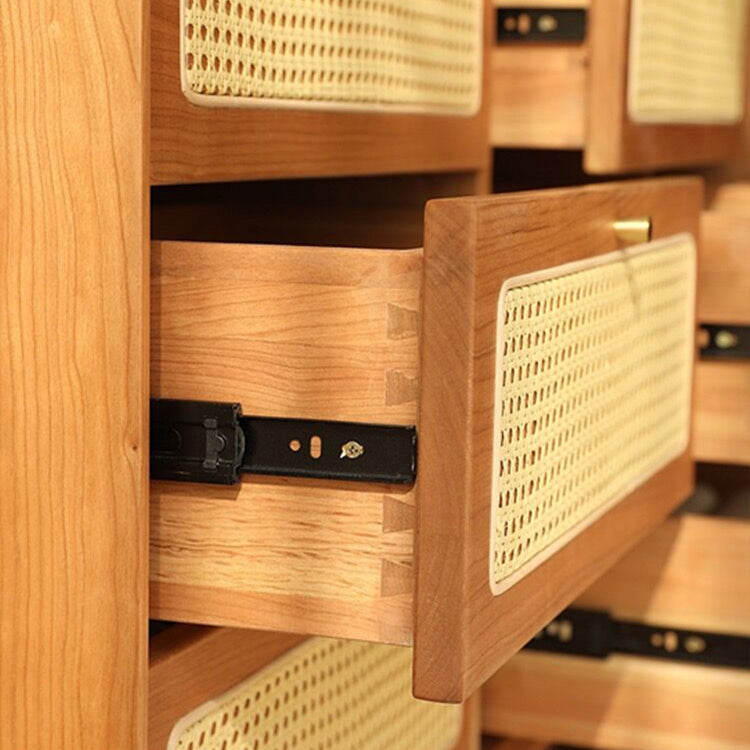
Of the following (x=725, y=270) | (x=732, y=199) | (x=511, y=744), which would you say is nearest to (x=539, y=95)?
(x=725, y=270)

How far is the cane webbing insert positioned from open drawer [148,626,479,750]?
154 mm

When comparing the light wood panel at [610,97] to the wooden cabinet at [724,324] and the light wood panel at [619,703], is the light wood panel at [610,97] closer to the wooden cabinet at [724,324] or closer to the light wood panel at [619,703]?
the wooden cabinet at [724,324]

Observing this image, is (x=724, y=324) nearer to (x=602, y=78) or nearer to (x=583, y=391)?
(x=602, y=78)

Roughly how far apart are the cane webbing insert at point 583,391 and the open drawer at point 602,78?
10cm

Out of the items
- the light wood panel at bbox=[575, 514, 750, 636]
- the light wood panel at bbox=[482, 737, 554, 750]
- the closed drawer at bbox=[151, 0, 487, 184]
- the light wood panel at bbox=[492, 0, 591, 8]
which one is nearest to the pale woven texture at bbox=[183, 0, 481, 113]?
the closed drawer at bbox=[151, 0, 487, 184]

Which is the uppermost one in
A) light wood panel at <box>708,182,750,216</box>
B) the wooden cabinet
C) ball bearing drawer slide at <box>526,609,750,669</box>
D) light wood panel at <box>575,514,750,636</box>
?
light wood panel at <box>708,182,750,216</box>

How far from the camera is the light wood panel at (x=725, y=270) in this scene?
1393mm

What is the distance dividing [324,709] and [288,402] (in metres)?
0.28

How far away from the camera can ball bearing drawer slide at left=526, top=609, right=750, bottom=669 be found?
1.42 metres

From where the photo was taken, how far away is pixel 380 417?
794mm

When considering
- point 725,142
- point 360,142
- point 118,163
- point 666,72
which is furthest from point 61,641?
point 725,142

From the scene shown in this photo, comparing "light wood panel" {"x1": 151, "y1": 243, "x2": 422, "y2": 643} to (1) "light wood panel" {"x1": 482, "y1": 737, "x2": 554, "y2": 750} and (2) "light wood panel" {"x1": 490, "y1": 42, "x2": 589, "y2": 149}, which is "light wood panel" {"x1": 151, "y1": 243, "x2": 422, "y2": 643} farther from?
(1) "light wood panel" {"x1": 482, "y1": 737, "x2": 554, "y2": 750}

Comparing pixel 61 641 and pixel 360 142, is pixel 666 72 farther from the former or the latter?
pixel 61 641

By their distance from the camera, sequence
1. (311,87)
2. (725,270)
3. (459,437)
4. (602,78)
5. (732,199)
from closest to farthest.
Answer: (459,437), (311,87), (602,78), (725,270), (732,199)
